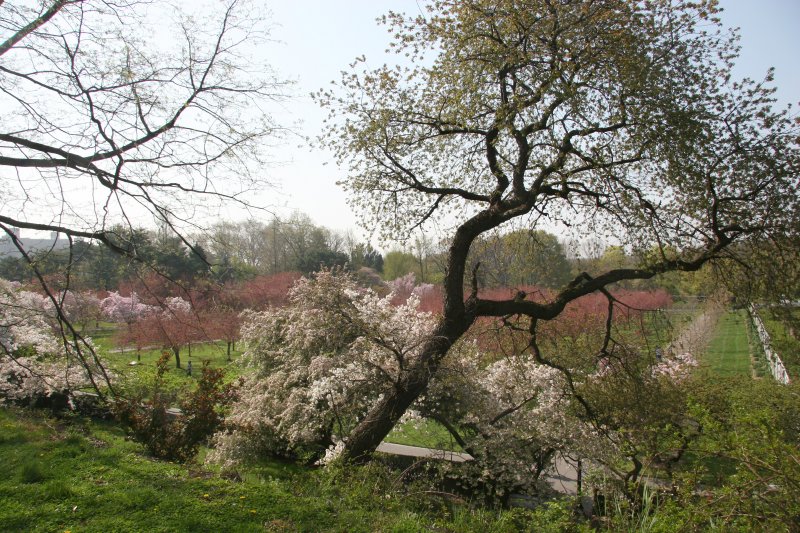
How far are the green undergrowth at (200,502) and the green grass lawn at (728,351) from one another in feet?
53.8

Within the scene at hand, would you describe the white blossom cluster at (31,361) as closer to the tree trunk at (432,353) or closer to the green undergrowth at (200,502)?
the green undergrowth at (200,502)

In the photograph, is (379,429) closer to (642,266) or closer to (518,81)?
(642,266)

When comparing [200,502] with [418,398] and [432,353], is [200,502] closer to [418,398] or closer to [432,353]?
[432,353]

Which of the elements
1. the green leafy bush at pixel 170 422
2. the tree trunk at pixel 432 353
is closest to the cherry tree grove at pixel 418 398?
the tree trunk at pixel 432 353

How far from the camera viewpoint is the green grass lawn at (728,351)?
65.6 ft

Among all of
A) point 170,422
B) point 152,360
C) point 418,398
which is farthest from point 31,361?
point 152,360

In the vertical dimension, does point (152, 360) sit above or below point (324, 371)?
below

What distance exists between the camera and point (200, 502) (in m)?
4.44

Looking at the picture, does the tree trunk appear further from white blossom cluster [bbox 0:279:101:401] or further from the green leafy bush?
white blossom cluster [bbox 0:279:101:401]

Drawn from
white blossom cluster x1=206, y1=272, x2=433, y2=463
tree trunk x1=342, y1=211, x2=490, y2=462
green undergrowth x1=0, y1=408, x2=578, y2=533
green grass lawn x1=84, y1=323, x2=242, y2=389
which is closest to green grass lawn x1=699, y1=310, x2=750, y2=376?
white blossom cluster x1=206, y1=272, x2=433, y2=463

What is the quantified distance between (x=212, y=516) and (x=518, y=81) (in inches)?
234

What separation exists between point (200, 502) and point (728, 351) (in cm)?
2655

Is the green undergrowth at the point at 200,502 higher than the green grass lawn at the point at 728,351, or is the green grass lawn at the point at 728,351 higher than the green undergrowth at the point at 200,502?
the green undergrowth at the point at 200,502

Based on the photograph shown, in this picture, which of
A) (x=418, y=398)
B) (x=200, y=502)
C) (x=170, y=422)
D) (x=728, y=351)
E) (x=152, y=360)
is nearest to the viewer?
(x=200, y=502)
